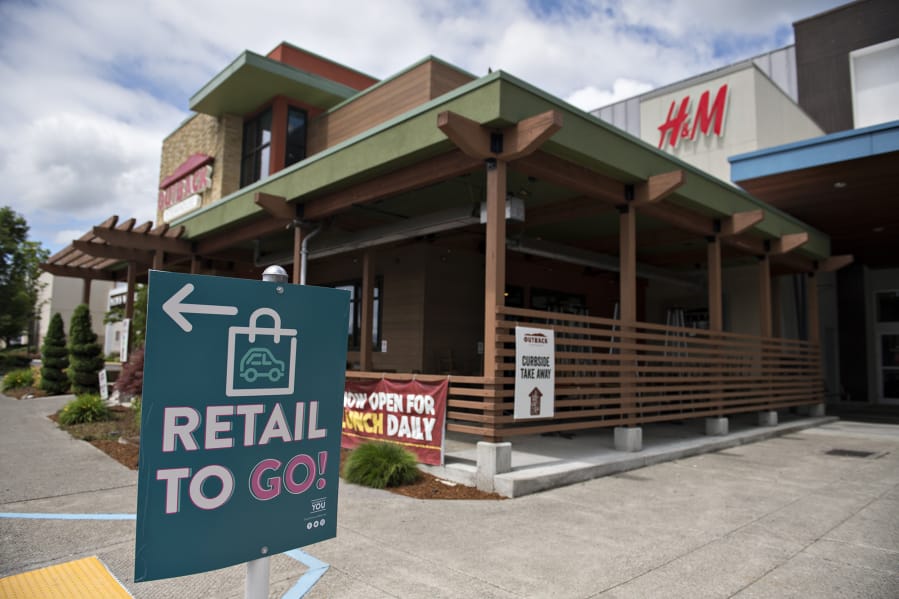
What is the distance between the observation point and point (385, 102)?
13.6 m

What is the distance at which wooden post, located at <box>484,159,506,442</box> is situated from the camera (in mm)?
6664

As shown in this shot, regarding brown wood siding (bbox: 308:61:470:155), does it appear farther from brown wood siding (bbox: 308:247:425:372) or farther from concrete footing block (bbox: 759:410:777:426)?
concrete footing block (bbox: 759:410:777:426)

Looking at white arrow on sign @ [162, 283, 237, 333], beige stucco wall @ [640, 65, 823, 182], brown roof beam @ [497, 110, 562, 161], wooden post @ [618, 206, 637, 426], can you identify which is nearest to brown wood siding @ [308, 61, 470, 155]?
wooden post @ [618, 206, 637, 426]

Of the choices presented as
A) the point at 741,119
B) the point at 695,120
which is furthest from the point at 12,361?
the point at 741,119

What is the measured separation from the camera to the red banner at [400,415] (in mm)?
7102

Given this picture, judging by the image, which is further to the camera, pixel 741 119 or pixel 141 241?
pixel 741 119

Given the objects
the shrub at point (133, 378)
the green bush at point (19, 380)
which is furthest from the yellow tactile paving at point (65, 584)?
the green bush at point (19, 380)

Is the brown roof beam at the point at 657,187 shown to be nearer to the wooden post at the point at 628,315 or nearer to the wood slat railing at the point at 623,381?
the wooden post at the point at 628,315

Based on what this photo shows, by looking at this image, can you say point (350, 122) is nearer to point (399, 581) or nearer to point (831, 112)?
point (399, 581)

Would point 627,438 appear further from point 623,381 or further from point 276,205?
point 276,205

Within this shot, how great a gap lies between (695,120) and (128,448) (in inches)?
701

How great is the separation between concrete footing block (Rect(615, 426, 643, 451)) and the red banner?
292 cm

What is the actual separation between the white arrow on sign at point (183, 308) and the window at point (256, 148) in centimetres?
1531

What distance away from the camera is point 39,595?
3434 mm
